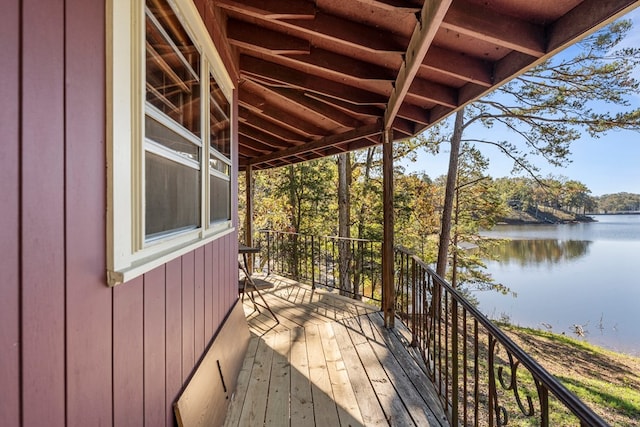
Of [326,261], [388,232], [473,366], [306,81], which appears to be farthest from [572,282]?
[306,81]

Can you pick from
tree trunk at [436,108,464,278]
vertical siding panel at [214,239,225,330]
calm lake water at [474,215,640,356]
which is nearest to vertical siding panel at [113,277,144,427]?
vertical siding panel at [214,239,225,330]

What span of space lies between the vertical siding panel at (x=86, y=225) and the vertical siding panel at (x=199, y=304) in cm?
89

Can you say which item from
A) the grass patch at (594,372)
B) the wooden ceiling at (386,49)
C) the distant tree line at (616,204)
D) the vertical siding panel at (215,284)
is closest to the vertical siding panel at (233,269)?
the vertical siding panel at (215,284)

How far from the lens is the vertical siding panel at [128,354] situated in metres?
0.94

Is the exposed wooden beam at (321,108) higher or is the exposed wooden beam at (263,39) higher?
the exposed wooden beam at (263,39)

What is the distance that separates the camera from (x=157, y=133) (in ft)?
4.02

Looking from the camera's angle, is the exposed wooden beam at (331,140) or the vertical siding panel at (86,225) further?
the exposed wooden beam at (331,140)

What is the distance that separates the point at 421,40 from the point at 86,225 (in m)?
1.73

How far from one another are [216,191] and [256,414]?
5.13 feet

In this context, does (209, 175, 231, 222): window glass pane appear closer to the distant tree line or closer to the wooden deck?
the wooden deck

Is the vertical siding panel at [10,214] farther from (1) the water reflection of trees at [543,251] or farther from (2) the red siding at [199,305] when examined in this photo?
(1) the water reflection of trees at [543,251]

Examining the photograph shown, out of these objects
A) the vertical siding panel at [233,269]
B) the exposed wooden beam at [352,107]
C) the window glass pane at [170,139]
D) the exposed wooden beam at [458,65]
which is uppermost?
the exposed wooden beam at [352,107]

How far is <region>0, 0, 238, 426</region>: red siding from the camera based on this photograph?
57cm

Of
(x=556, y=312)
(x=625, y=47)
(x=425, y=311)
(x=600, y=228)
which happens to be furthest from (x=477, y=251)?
(x=600, y=228)
